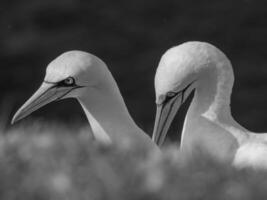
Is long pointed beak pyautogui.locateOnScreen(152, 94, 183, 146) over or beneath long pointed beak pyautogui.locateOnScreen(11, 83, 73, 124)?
beneath

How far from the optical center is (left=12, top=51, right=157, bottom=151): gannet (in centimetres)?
740

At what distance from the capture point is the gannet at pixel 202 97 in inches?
276

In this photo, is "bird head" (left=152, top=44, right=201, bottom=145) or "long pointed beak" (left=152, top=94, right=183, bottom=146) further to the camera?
"long pointed beak" (left=152, top=94, right=183, bottom=146)

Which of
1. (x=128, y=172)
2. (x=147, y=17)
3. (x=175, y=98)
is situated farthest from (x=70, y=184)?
(x=147, y=17)

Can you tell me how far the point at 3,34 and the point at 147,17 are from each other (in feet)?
8.38

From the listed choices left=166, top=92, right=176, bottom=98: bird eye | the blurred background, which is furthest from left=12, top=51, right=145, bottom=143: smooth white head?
the blurred background

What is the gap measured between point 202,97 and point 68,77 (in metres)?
1.10

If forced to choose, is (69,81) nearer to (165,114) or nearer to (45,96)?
(45,96)

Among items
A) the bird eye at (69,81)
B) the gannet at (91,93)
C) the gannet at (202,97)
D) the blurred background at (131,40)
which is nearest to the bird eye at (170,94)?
the gannet at (202,97)

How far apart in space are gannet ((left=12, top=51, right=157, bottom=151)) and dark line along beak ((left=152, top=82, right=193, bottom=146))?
4.5 inches

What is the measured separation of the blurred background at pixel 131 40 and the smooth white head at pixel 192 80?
7.13 m

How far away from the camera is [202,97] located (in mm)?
7344

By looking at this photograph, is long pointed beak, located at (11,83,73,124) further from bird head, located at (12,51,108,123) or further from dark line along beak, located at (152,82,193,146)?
dark line along beak, located at (152,82,193,146)

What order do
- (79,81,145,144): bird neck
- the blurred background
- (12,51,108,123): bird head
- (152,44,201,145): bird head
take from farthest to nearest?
the blurred background
(79,81,145,144): bird neck
(12,51,108,123): bird head
(152,44,201,145): bird head
